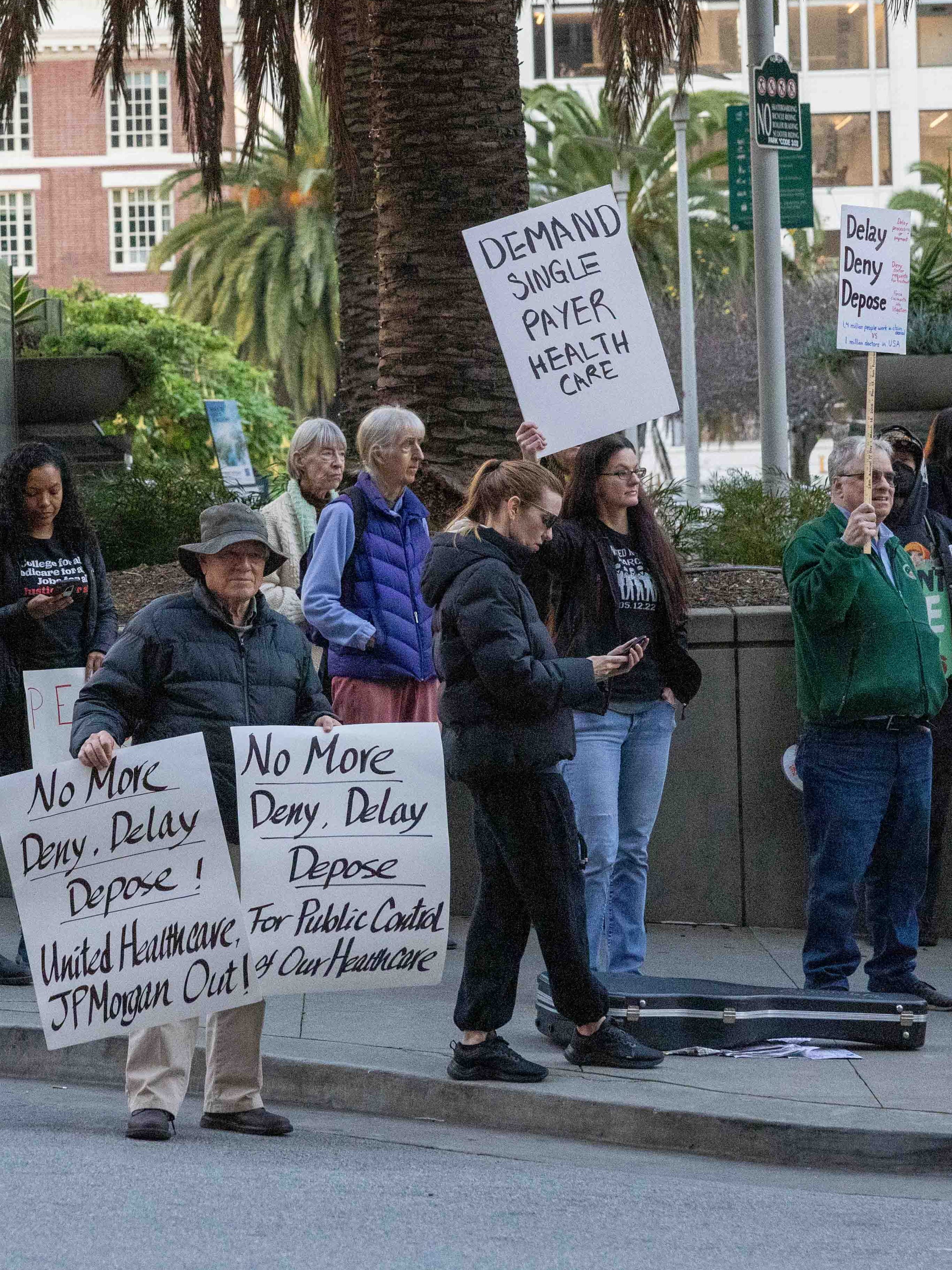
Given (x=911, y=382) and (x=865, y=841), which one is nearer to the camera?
(x=865, y=841)

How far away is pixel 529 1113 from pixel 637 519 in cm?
207

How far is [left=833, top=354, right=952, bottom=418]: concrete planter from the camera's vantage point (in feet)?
43.0

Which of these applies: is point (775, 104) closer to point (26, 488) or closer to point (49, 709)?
point (26, 488)

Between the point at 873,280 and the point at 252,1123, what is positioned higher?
the point at 873,280

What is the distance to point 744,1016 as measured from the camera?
604 cm

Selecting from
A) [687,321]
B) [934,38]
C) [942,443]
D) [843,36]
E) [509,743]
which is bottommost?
[509,743]

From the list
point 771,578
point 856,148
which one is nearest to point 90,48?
point 856,148

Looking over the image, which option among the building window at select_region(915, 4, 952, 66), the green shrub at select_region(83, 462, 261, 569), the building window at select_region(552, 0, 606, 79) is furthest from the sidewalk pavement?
the building window at select_region(915, 4, 952, 66)

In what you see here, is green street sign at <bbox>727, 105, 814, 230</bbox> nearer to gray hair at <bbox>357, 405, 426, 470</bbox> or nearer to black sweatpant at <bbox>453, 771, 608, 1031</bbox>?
gray hair at <bbox>357, 405, 426, 470</bbox>

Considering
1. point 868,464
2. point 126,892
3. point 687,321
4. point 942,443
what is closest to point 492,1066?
point 126,892

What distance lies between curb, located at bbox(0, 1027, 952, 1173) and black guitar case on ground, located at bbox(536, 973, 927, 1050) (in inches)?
19.8

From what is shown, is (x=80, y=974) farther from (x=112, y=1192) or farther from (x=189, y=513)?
(x=189, y=513)

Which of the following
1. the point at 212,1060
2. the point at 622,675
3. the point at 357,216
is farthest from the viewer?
the point at 357,216

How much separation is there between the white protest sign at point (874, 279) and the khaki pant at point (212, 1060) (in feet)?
10.6
